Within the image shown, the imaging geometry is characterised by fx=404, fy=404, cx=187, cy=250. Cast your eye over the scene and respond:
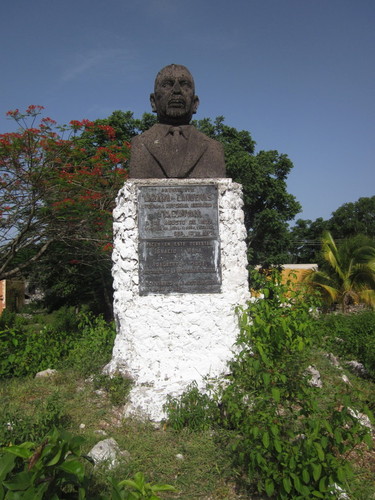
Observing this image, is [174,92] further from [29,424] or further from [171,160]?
[29,424]

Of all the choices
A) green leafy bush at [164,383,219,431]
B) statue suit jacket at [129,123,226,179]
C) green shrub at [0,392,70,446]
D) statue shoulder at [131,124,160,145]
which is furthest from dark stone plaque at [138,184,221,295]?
green shrub at [0,392,70,446]

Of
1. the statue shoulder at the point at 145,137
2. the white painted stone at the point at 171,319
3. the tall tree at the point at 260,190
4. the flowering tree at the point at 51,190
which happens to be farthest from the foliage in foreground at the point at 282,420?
the tall tree at the point at 260,190

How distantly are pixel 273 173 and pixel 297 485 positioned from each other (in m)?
12.9

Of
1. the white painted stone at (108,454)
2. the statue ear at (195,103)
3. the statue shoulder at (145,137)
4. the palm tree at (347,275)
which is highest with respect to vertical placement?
the statue ear at (195,103)

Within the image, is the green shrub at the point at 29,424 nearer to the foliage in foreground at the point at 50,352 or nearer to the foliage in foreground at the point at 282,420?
the foliage in foreground at the point at 282,420

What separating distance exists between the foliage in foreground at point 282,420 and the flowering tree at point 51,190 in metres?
4.93

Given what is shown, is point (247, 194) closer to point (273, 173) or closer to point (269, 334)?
point (273, 173)

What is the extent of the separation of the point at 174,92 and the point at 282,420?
3.46m

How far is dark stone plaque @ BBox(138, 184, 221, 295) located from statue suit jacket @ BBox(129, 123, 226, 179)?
0.73 ft

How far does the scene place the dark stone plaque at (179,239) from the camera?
4.09 m

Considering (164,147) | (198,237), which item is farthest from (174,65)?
(198,237)

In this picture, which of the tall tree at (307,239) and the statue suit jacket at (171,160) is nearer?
the statue suit jacket at (171,160)

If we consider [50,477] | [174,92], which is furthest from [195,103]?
[50,477]

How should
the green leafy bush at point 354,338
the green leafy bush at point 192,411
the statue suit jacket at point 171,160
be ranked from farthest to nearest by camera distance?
1. the green leafy bush at point 354,338
2. the statue suit jacket at point 171,160
3. the green leafy bush at point 192,411
